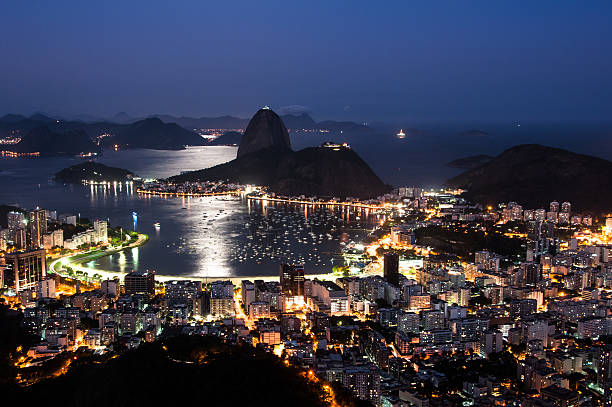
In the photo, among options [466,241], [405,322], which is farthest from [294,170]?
[405,322]

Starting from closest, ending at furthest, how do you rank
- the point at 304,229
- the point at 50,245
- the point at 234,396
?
the point at 234,396, the point at 50,245, the point at 304,229

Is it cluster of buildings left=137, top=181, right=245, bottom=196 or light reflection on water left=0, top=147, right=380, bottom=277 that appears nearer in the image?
light reflection on water left=0, top=147, right=380, bottom=277

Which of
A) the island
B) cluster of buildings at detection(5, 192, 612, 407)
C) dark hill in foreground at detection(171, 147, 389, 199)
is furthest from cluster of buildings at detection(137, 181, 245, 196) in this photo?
cluster of buildings at detection(5, 192, 612, 407)

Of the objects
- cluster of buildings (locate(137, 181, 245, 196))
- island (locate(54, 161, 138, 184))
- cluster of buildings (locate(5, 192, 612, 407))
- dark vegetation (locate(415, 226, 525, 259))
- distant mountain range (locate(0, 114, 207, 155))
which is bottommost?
cluster of buildings (locate(5, 192, 612, 407))


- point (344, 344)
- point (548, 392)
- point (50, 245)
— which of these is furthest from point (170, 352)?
point (50, 245)

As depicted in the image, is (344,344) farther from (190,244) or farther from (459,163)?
(459,163)

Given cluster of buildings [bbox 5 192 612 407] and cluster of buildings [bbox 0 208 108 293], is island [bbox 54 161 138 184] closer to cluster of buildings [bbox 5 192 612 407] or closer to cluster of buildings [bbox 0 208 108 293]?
cluster of buildings [bbox 0 208 108 293]

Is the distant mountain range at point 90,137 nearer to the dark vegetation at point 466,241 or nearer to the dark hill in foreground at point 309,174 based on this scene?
the dark hill in foreground at point 309,174

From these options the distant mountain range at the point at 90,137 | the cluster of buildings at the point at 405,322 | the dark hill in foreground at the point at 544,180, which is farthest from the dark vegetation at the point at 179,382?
the distant mountain range at the point at 90,137
